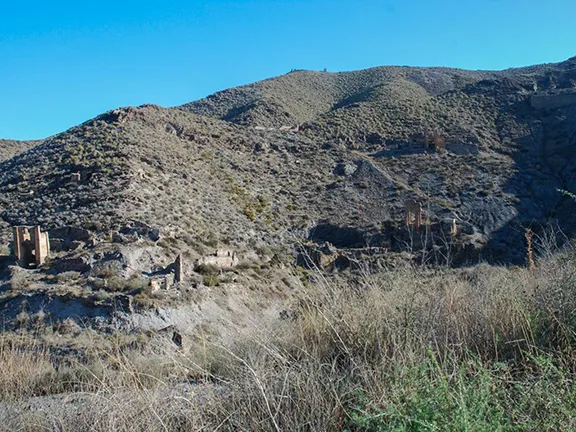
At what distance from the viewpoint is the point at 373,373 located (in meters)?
3.14

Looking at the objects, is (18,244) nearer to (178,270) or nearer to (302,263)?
(178,270)

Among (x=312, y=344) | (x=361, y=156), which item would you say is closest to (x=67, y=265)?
(x=312, y=344)

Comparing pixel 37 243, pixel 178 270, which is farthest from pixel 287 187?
pixel 37 243

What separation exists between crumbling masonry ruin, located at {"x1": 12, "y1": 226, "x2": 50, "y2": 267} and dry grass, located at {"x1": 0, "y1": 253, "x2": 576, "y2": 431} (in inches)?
669

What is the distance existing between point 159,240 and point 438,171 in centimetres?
2293

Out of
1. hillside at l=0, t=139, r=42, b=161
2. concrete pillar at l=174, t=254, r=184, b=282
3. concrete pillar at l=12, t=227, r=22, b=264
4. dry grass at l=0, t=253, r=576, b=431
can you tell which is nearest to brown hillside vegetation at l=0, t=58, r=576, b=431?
dry grass at l=0, t=253, r=576, b=431

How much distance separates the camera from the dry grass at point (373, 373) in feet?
8.50

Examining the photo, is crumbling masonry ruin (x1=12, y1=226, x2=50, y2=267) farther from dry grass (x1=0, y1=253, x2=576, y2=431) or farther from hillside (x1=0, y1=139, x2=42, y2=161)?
hillside (x1=0, y1=139, x2=42, y2=161)

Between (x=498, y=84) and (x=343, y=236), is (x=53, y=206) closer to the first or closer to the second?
(x=343, y=236)

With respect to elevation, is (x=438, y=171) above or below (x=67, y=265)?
above

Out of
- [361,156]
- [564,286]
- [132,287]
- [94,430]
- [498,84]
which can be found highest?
[498,84]

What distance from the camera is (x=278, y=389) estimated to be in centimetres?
307

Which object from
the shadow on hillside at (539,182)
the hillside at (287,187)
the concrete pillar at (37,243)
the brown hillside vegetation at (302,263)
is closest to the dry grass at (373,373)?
the brown hillside vegetation at (302,263)

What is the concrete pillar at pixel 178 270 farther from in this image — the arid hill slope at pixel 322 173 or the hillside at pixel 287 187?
the arid hill slope at pixel 322 173
